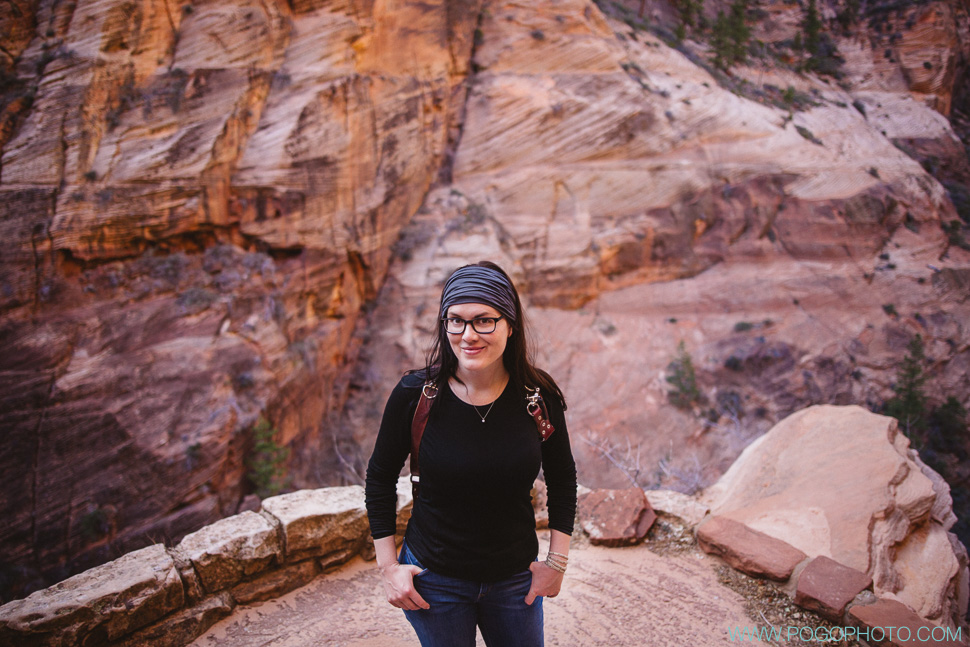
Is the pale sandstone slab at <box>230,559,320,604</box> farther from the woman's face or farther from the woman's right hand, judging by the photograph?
the woman's face

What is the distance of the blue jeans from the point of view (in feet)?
6.20

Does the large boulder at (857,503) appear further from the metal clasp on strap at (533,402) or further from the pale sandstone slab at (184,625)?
the pale sandstone slab at (184,625)

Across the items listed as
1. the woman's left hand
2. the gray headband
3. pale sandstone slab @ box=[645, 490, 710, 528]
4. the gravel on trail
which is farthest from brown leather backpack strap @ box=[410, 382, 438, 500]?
pale sandstone slab @ box=[645, 490, 710, 528]

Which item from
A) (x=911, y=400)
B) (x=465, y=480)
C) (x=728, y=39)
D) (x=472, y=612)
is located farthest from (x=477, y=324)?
(x=728, y=39)

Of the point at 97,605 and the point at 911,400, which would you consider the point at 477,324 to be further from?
the point at 911,400

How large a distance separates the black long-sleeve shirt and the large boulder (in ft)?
10.9

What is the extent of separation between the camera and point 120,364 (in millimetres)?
10438

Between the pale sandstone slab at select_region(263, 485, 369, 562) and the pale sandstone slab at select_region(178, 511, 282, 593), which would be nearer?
the pale sandstone slab at select_region(178, 511, 282, 593)

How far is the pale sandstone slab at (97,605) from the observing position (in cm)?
281

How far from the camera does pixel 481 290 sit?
1869 millimetres

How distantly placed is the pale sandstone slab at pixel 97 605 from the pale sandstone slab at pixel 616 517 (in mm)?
3170

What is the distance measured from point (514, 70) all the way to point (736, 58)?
13.3 metres

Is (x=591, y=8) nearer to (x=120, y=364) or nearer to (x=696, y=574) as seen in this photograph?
(x=120, y=364)

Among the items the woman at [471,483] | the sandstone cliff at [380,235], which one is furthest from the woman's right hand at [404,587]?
the sandstone cliff at [380,235]
